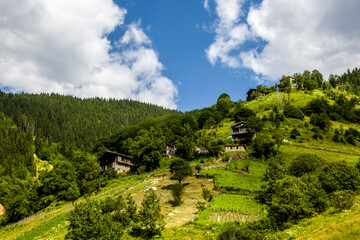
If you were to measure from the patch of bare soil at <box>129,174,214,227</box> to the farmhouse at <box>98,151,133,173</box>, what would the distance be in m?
27.6

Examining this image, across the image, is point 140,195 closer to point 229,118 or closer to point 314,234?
point 314,234

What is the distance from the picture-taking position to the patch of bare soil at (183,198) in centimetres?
3771

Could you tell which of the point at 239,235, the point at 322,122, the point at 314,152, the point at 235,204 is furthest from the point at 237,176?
→ the point at 322,122

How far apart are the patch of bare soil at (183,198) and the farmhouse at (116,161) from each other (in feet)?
90.5

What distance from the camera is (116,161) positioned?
85.6 metres

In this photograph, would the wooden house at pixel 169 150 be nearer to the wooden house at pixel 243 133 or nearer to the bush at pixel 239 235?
the wooden house at pixel 243 133

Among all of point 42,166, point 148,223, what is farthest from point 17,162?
point 148,223

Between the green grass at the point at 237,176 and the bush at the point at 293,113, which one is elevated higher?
the bush at the point at 293,113

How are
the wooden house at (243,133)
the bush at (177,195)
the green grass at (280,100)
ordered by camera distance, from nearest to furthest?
the bush at (177,195) < the wooden house at (243,133) < the green grass at (280,100)

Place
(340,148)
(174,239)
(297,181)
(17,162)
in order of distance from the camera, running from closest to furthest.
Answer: (174,239)
(297,181)
(340,148)
(17,162)

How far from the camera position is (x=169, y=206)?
4334 cm

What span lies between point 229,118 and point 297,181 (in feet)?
287

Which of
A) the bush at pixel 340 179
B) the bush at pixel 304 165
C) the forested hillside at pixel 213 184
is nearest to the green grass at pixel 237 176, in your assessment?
the forested hillside at pixel 213 184

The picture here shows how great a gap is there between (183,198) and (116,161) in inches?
1763
